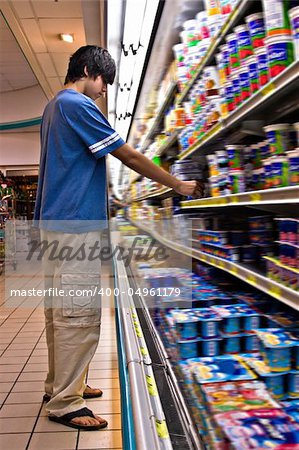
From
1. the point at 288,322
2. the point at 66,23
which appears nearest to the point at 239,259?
the point at 288,322

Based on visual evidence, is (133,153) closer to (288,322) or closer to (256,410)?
(288,322)

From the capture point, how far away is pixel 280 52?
1164 mm

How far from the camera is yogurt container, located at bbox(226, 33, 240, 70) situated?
1.52 meters

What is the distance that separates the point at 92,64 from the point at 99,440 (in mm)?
1842

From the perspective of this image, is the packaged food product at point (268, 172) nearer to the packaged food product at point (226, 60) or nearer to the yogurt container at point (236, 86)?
the yogurt container at point (236, 86)

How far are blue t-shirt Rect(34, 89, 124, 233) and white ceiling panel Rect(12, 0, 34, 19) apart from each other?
136 inches

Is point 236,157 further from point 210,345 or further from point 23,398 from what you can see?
point 23,398

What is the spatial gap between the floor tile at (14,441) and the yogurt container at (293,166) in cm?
185

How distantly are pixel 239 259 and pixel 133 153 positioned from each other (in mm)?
830

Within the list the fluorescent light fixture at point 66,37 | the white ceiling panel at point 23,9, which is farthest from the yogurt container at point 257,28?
the fluorescent light fixture at point 66,37

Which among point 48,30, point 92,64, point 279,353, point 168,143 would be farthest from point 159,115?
point 48,30

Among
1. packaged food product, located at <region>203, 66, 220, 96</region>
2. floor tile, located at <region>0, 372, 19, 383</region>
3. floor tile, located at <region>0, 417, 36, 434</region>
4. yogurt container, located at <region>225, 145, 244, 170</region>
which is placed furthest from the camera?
floor tile, located at <region>0, 372, 19, 383</region>

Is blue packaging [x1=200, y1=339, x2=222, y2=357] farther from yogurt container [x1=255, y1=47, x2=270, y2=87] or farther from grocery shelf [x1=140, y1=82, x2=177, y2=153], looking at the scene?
grocery shelf [x1=140, y1=82, x2=177, y2=153]

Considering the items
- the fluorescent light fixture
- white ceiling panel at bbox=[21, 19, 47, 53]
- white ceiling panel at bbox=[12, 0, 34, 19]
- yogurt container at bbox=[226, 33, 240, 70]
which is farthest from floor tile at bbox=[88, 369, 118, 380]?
the fluorescent light fixture
